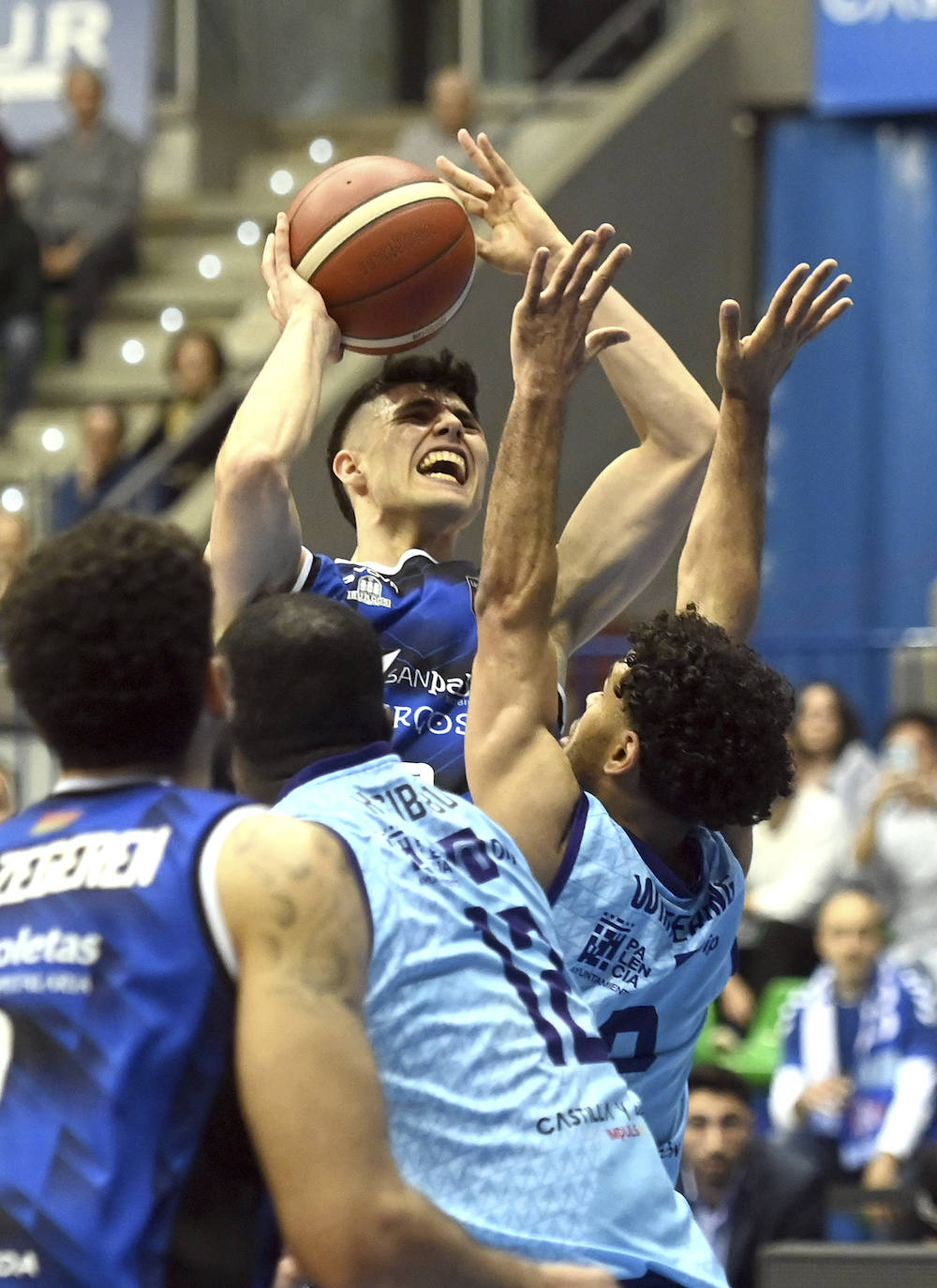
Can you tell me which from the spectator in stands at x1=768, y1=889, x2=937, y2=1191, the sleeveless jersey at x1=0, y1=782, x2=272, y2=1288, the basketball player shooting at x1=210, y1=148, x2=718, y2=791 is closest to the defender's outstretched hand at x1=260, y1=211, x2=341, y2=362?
the basketball player shooting at x1=210, y1=148, x2=718, y2=791

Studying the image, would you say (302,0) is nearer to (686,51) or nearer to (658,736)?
(686,51)

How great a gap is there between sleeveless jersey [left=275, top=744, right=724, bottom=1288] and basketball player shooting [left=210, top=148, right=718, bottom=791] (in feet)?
3.60

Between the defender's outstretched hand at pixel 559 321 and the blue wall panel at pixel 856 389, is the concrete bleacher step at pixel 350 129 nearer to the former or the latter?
the blue wall panel at pixel 856 389

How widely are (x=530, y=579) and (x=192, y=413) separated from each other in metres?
7.70

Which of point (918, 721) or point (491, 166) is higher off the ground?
point (491, 166)

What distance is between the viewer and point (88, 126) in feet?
42.2

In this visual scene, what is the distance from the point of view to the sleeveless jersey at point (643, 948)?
145 inches

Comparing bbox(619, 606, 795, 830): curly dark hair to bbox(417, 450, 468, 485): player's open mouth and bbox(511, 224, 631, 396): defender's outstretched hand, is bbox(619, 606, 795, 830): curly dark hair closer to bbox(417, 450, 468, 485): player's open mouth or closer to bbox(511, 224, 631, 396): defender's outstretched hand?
bbox(511, 224, 631, 396): defender's outstretched hand

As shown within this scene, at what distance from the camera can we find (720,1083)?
A: 702cm

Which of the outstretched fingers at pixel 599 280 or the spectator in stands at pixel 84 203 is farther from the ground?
the spectator in stands at pixel 84 203

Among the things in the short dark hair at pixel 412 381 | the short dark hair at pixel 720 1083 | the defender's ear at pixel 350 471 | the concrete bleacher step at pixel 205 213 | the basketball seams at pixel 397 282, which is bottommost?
the short dark hair at pixel 720 1083

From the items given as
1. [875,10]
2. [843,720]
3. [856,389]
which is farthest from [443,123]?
[843,720]

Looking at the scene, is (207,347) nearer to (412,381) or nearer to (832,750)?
(832,750)

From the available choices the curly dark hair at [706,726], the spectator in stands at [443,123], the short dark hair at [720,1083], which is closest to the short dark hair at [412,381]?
the curly dark hair at [706,726]
